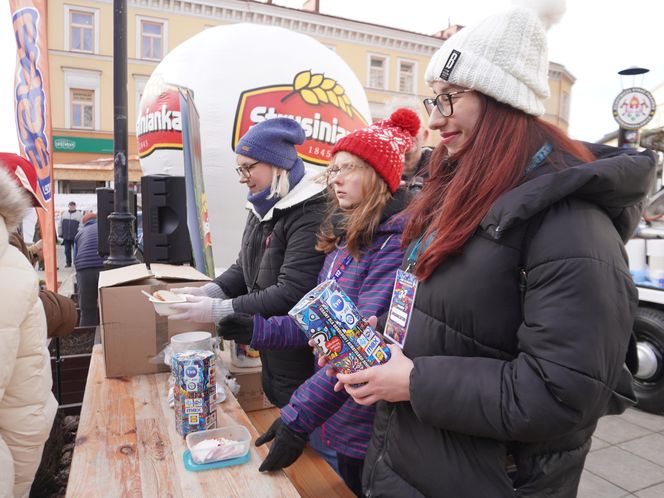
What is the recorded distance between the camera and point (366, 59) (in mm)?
23578

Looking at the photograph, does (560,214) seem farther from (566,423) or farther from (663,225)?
(663,225)

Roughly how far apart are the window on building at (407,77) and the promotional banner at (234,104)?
19.9 meters

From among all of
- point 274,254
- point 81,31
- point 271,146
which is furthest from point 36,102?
point 81,31

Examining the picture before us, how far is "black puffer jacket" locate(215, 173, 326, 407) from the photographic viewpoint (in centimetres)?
214

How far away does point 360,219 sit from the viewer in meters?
1.75

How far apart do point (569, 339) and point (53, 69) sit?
23394 millimetres

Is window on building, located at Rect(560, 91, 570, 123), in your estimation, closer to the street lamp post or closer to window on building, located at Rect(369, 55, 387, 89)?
window on building, located at Rect(369, 55, 387, 89)

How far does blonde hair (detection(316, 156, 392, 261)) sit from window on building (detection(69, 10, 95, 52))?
72.9 feet

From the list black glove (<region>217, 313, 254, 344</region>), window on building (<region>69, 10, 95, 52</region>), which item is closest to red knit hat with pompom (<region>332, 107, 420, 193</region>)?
black glove (<region>217, 313, 254, 344</region>)

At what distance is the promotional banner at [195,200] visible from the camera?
3830mm

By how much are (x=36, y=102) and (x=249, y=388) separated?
11.2 feet

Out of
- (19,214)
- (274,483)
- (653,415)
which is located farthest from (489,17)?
(653,415)

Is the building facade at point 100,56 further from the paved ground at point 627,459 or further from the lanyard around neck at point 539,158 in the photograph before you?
the lanyard around neck at point 539,158

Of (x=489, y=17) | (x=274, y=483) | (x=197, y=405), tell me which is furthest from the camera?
(x=197, y=405)
